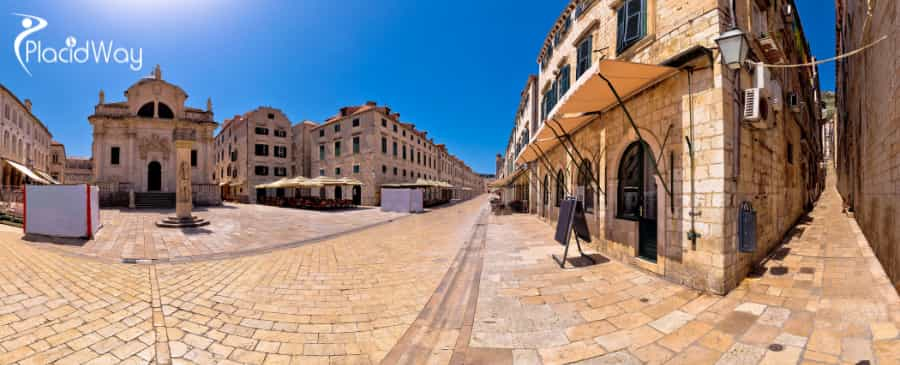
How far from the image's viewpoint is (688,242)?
15.1ft

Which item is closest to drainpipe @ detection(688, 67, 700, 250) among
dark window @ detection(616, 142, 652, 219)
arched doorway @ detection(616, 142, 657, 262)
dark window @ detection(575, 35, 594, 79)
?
arched doorway @ detection(616, 142, 657, 262)

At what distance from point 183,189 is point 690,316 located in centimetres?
1543

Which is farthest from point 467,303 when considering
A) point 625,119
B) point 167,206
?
point 167,206

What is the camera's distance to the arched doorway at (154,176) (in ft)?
70.9

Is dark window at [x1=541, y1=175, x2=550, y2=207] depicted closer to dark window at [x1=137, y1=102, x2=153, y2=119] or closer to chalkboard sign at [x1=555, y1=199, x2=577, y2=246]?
chalkboard sign at [x1=555, y1=199, x2=577, y2=246]

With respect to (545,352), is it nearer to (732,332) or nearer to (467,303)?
(467,303)

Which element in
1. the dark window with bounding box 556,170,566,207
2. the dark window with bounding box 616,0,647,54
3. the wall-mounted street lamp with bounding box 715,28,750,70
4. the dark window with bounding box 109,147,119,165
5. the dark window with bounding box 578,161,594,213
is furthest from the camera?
A: the dark window with bounding box 109,147,119,165

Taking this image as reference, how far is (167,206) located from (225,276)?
21.1 meters

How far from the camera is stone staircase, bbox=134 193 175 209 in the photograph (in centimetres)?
1906

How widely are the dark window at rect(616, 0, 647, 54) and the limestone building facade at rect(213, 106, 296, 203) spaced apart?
34.6 metres

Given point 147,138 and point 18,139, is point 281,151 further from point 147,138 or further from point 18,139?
point 18,139

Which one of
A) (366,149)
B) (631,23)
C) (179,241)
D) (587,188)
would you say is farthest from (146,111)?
(631,23)

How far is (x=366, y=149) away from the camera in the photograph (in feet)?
86.5

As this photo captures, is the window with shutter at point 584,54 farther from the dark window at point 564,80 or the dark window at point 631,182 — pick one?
the dark window at point 631,182
